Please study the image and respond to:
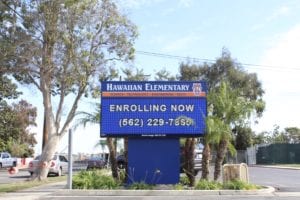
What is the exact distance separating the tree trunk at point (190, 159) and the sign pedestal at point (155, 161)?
1.88 feet

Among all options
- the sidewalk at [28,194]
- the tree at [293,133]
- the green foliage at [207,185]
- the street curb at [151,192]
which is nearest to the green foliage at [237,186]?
the green foliage at [207,185]

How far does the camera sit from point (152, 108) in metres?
22.1

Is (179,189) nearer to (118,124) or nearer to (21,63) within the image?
(118,124)

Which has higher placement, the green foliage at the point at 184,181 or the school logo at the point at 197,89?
the school logo at the point at 197,89

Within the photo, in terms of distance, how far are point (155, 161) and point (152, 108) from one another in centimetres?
213

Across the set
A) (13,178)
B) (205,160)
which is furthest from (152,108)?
(13,178)

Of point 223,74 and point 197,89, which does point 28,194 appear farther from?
point 223,74

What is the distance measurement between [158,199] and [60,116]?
1153 centimetres

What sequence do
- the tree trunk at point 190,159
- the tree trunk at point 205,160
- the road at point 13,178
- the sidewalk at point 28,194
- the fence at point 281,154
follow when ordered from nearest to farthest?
the sidewalk at point 28,194 → the tree trunk at point 205,160 → the tree trunk at point 190,159 → the road at point 13,178 → the fence at point 281,154

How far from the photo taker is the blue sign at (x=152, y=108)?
71.8 ft

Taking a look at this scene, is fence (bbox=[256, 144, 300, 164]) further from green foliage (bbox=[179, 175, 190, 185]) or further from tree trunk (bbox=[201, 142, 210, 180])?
tree trunk (bbox=[201, 142, 210, 180])

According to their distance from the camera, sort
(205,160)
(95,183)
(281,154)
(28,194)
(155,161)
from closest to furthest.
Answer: (28,194) → (95,183) → (205,160) → (155,161) → (281,154)

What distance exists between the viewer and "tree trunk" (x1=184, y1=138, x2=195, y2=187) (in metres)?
22.1

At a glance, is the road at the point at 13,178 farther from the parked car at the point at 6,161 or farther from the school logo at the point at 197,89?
the parked car at the point at 6,161
